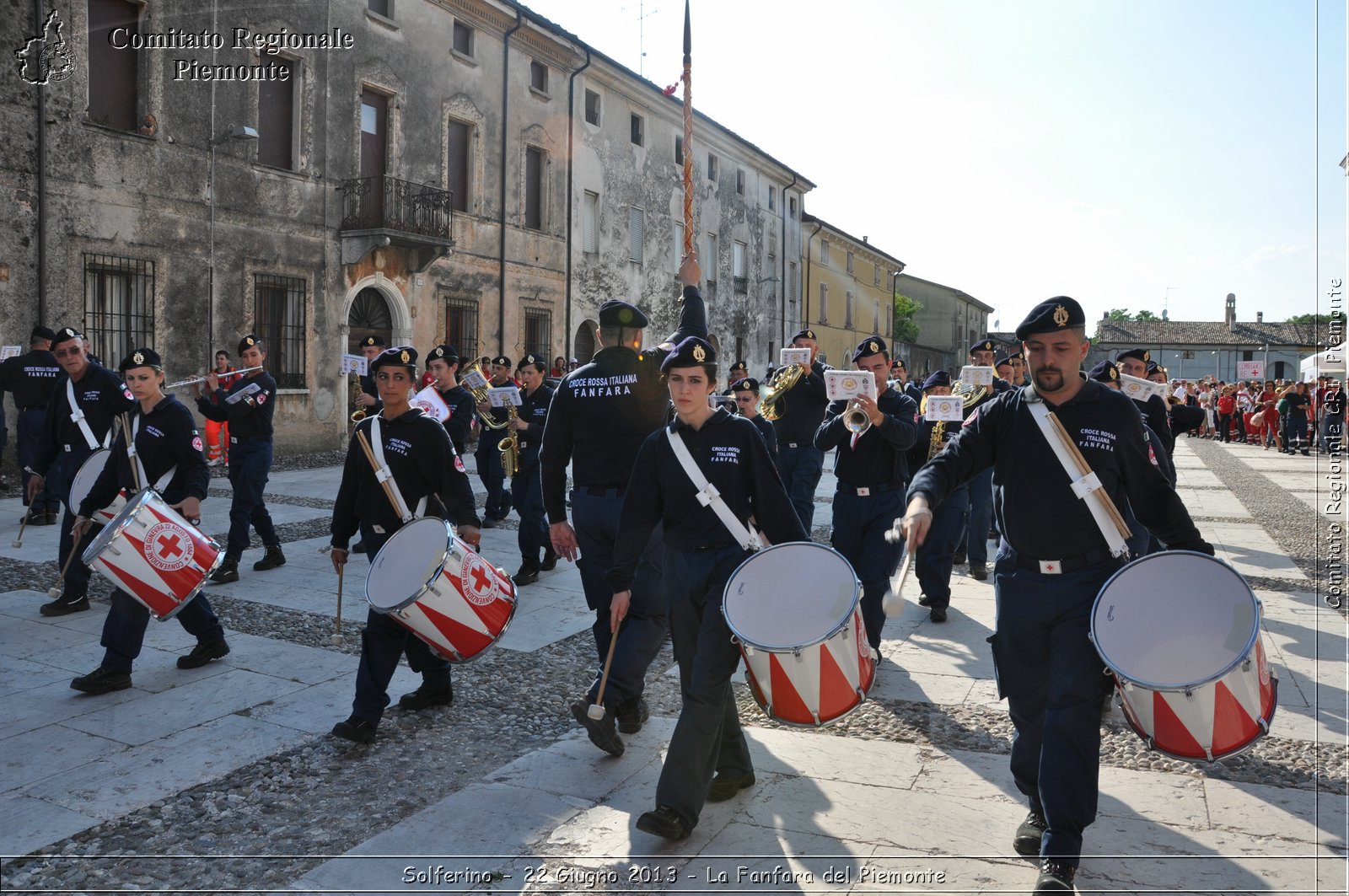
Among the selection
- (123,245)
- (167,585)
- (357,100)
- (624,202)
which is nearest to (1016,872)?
(167,585)

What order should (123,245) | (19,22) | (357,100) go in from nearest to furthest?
(19,22) < (123,245) < (357,100)

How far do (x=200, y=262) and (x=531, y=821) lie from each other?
51.4 feet

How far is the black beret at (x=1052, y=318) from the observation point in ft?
12.1

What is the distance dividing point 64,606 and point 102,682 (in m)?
2.06

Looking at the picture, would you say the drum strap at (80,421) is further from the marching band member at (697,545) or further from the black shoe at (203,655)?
the marching band member at (697,545)

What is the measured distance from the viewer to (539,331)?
2639 centimetres

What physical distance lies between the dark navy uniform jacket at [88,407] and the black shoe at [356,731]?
12.6 feet

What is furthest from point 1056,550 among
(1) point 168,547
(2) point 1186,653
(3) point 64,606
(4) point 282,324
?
(4) point 282,324

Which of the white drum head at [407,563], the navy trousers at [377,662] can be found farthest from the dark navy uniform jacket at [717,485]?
the navy trousers at [377,662]

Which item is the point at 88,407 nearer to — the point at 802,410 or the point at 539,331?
the point at 802,410

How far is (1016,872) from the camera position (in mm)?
3627

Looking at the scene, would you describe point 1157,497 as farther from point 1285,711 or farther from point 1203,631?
point 1285,711

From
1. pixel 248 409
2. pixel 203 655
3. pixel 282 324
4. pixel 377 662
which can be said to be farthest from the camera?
pixel 282 324

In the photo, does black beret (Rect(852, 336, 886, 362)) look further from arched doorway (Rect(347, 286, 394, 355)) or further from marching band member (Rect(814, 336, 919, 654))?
arched doorway (Rect(347, 286, 394, 355))
